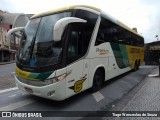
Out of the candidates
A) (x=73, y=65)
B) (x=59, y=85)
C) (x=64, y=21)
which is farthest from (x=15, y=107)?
(x=64, y=21)

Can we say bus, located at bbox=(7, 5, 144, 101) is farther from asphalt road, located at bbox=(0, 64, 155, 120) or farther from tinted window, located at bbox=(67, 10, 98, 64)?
asphalt road, located at bbox=(0, 64, 155, 120)

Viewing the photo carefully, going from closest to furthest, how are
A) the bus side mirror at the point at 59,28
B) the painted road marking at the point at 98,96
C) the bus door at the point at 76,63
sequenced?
1. the bus side mirror at the point at 59,28
2. the bus door at the point at 76,63
3. the painted road marking at the point at 98,96

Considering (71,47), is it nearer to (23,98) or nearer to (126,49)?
(23,98)

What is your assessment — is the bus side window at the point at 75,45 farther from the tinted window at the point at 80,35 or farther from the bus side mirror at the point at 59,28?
the bus side mirror at the point at 59,28

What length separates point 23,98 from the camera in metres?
6.74

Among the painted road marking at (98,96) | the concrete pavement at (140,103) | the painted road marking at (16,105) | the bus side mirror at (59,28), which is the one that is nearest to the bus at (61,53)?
the bus side mirror at (59,28)

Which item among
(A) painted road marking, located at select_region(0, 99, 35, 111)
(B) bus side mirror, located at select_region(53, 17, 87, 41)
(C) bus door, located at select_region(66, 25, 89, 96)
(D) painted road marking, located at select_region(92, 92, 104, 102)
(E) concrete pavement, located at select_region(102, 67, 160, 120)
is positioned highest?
(B) bus side mirror, located at select_region(53, 17, 87, 41)

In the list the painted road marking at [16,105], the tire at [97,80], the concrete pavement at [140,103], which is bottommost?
the painted road marking at [16,105]

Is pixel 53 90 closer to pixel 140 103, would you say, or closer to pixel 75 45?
pixel 75 45

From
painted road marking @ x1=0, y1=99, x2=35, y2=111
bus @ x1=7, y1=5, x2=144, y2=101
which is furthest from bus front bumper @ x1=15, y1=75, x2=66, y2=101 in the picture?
painted road marking @ x1=0, y1=99, x2=35, y2=111

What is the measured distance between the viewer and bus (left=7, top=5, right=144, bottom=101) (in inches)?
209

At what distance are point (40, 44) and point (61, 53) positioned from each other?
768 millimetres

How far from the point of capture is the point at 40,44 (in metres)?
5.64

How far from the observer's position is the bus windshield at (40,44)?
17.7 feet
